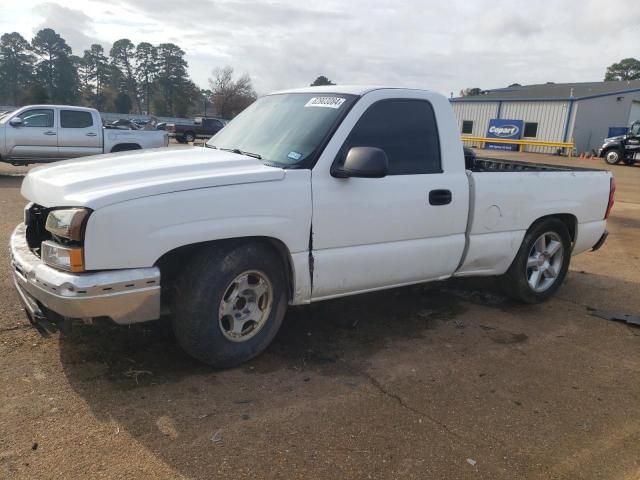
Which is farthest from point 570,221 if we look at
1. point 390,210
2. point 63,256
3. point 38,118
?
point 38,118

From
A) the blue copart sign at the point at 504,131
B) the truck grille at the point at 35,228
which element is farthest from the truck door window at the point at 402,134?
the blue copart sign at the point at 504,131

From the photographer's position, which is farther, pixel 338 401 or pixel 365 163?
pixel 365 163

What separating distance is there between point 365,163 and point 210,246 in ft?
3.70

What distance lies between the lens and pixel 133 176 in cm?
323

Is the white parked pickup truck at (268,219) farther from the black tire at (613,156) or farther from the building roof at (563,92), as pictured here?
the building roof at (563,92)

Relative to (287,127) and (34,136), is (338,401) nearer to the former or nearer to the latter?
(287,127)

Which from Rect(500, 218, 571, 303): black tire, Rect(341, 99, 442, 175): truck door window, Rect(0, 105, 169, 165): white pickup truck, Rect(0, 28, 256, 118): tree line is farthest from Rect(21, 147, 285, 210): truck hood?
Rect(0, 28, 256, 118): tree line

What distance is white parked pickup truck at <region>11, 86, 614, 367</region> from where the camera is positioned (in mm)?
2975

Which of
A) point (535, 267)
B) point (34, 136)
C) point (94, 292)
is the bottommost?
point (535, 267)

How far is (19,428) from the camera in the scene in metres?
2.80

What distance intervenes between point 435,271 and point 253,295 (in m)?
1.63

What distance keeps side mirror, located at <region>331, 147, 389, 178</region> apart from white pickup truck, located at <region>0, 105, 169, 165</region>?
11.7 m

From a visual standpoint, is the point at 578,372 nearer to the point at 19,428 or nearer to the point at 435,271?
the point at 435,271

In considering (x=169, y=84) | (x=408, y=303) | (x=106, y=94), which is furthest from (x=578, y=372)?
(x=169, y=84)
